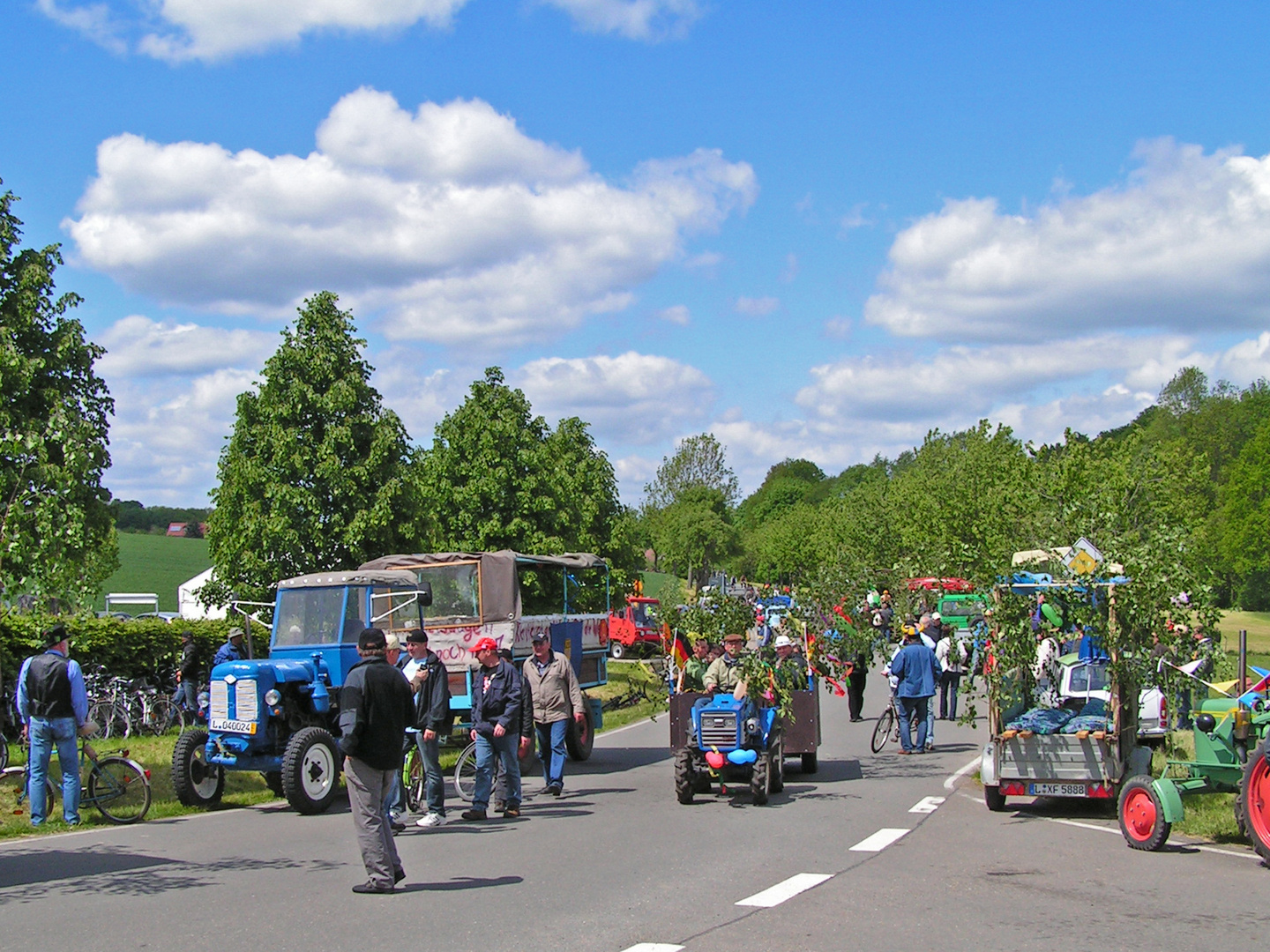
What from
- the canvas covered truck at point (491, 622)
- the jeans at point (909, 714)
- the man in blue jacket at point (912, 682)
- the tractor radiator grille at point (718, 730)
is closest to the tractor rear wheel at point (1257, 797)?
the tractor radiator grille at point (718, 730)

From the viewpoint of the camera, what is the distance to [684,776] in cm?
1325

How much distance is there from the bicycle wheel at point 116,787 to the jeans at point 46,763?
0.89 feet

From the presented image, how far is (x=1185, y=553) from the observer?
42.0 feet

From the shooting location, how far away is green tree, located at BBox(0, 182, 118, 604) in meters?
16.6

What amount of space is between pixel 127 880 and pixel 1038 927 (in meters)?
6.32

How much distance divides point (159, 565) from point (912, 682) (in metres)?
77.1

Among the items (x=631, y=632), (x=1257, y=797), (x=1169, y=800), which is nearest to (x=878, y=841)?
(x=1169, y=800)

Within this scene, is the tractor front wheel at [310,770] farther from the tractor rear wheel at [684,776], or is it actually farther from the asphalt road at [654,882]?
the tractor rear wheel at [684,776]

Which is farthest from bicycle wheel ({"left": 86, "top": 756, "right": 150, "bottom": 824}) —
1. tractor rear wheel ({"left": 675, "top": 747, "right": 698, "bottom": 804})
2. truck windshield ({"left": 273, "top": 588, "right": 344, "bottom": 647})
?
tractor rear wheel ({"left": 675, "top": 747, "right": 698, "bottom": 804})

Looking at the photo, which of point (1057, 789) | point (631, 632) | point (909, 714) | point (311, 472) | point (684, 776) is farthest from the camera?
point (631, 632)

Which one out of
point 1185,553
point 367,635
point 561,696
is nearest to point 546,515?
point 561,696

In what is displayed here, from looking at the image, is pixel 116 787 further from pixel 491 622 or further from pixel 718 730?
pixel 491 622

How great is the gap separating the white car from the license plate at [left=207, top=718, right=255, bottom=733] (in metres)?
8.87

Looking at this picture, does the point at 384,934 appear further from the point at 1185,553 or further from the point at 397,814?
the point at 1185,553
